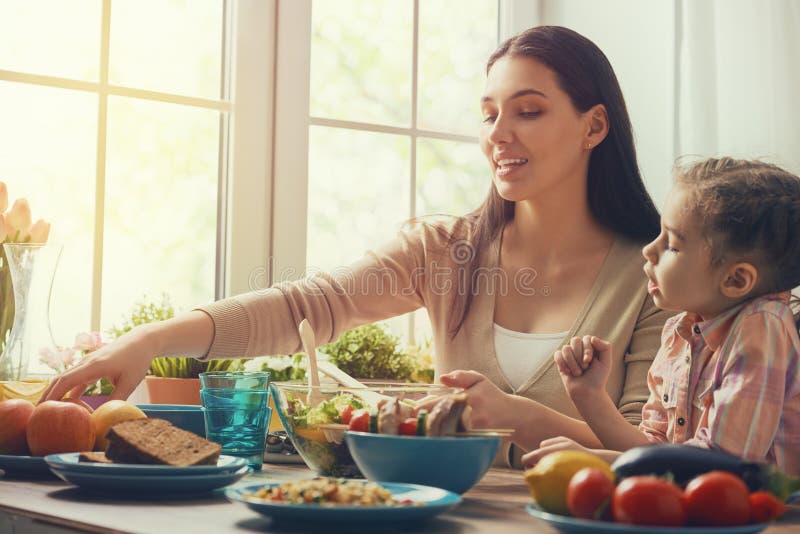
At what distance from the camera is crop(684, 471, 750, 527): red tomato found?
2.73 feet

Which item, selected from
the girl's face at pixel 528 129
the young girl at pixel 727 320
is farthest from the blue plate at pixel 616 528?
the girl's face at pixel 528 129

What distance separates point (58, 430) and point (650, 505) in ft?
2.68

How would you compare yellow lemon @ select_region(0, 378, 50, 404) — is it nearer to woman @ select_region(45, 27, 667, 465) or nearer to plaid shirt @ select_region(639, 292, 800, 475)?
woman @ select_region(45, 27, 667, 465)

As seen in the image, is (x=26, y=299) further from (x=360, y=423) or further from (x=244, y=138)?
(x=244, y=138)

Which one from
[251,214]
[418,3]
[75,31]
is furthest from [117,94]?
[418,3]

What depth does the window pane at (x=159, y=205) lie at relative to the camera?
2.46m

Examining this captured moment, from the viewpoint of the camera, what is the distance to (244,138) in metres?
2.58

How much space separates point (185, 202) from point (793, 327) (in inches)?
64.7

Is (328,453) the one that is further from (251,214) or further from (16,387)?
(251,214)

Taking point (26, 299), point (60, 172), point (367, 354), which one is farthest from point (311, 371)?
point (60, 172)

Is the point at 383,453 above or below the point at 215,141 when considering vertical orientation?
below

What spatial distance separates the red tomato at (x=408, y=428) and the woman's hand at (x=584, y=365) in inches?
13.0

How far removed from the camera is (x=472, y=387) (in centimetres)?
148

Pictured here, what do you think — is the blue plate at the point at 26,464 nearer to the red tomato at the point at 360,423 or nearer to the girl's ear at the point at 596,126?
the red tomato at the point at 360,423
